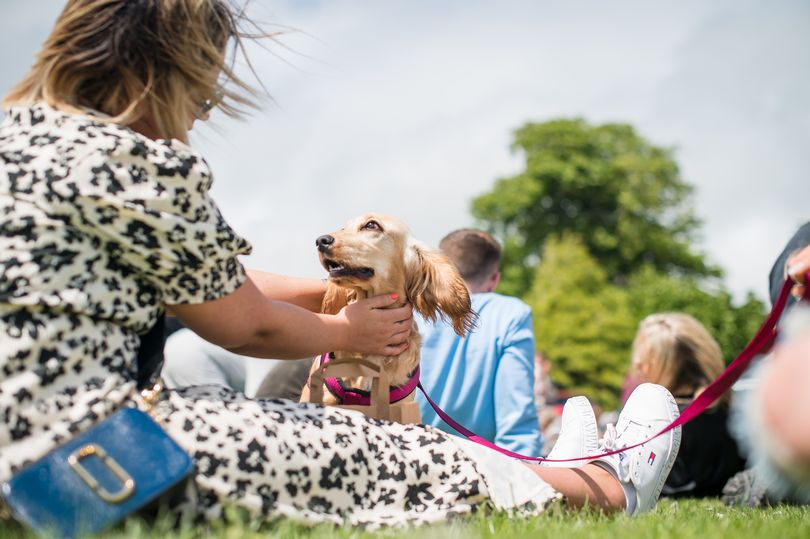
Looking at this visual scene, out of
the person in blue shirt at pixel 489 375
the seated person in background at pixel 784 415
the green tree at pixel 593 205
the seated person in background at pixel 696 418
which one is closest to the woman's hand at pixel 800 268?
the seated person in background at pixel 784 415

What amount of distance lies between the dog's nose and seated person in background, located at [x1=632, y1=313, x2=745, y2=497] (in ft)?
13.2

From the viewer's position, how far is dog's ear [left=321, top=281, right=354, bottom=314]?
457cm

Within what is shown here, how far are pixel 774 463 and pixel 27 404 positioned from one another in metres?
2.01

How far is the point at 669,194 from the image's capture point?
48.2 metres

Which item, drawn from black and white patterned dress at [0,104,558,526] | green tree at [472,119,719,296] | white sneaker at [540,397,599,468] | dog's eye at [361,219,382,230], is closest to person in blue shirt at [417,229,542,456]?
dog's eye at [361,219,382,230]

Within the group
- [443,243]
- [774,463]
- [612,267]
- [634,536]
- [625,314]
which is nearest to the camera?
[774,463]

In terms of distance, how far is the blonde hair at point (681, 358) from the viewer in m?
7.33

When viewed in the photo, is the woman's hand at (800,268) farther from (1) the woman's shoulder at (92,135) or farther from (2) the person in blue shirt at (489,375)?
(2) the person in blue shirt at (489,375)

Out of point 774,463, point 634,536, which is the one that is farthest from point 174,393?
point 774,463

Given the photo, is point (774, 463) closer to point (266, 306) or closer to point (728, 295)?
point (266, 306)

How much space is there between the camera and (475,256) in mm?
7008

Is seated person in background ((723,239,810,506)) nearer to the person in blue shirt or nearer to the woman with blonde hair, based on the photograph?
the woman with blonde hair

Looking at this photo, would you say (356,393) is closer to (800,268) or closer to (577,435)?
(577,435)

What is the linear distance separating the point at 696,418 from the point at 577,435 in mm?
3660
